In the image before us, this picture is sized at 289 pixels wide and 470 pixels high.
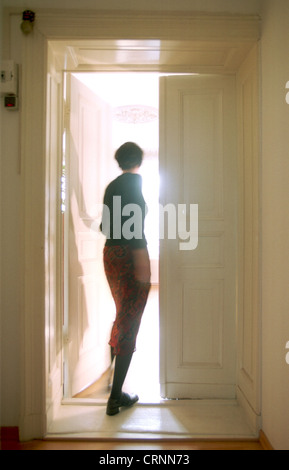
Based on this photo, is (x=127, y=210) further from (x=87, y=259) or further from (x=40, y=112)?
(x=40, y=112)

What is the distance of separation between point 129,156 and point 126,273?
829 millimetres

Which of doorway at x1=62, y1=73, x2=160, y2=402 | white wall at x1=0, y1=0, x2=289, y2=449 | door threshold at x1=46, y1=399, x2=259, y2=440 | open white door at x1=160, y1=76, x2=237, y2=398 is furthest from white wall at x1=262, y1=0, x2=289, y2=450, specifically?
doorway at x1=62, y1=73, x2=160, y2=402

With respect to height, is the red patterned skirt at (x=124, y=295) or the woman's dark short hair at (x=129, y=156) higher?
the woman's dark short hair at (x=129, y=156)

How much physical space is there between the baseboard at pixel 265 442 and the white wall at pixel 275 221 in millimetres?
27

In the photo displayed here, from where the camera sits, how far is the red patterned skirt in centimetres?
202

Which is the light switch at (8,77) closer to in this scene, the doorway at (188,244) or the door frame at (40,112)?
the door frame at (40,112)

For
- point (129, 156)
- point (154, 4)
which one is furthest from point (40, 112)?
point (154, 4)

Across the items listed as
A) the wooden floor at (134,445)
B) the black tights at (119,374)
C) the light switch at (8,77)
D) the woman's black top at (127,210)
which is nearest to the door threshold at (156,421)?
the wooden floor at (134,445)

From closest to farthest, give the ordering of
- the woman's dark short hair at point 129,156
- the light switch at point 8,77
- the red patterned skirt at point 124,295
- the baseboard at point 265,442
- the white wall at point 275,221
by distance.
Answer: the white wall at point 275,221
the baseboard at point 265,442
the light switch at point 8,77
the red patterned skirt at point 124,295
the woman's dark short hair at point 129,156

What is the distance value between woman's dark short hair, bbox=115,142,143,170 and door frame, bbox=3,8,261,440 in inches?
23.1

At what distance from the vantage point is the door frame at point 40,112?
177 cm

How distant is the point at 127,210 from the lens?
2057 mm

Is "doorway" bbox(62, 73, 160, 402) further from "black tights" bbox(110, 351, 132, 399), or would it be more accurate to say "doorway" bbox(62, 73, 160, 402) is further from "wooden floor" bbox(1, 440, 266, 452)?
"wooden floor" bbox(1, 440, 266, 452)
